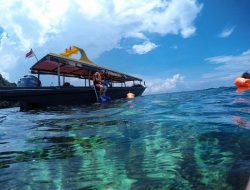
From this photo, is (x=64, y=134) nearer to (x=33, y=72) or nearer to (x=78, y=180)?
(x=78, y=180)

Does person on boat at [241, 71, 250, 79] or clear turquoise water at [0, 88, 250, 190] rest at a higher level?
person on boat at [241, 71, 250, 79]

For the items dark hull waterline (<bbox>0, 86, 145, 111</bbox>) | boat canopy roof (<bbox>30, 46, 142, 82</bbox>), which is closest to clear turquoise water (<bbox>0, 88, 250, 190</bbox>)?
dark hull waterline (<bbox>0, 86, 145, 111</bbox>)

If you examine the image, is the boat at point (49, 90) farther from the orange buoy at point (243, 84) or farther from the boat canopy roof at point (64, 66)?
the orange buoy at point (243, 84)

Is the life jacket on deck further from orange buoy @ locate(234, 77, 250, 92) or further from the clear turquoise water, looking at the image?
the clear turquoise water

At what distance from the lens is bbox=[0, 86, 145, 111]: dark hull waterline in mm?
14602

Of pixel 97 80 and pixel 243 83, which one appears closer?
pixel 243 83

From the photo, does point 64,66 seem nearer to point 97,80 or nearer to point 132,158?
point 97,80

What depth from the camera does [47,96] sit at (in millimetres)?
15805

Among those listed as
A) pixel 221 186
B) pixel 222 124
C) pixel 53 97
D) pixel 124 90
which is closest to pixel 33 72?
pixel 53 97

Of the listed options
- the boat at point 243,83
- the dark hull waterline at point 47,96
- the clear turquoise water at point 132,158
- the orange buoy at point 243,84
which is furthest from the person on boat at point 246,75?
the clear turquoise water at point 132,158

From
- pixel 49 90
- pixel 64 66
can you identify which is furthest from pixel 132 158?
pixel 64 66

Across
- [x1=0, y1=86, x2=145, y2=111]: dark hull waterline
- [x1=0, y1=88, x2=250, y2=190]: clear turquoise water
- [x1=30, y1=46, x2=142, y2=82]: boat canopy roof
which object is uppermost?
[x1=30, y1=46, x2=142, y2=82]: boat canopy roof

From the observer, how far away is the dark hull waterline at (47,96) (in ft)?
47.9

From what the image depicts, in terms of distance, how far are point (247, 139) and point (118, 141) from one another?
2057mm
